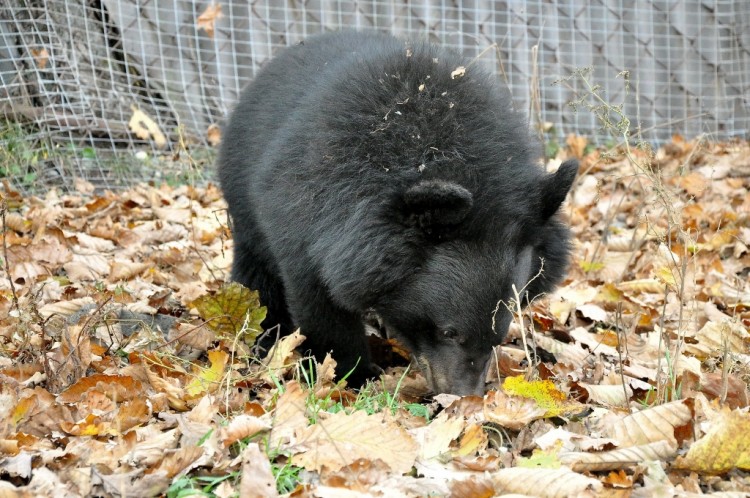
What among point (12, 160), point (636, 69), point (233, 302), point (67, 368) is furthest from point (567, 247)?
point (636, 69)

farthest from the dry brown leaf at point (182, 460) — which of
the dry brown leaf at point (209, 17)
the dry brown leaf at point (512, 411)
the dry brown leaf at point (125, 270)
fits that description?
the dry brown leaf at point (209, 17)

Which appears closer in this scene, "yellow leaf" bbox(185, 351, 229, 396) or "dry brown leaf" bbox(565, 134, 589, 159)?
"yellow leaf" bbox(185, 351, 229, 396)

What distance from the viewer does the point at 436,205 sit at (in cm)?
364

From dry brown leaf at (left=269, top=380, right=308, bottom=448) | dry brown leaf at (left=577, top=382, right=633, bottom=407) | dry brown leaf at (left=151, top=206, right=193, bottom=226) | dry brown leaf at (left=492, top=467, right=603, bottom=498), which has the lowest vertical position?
dry brown leaf at (left=151, top=206, right=193, bottom=226)

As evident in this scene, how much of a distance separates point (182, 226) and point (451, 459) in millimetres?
4678

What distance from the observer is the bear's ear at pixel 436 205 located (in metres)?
3.54

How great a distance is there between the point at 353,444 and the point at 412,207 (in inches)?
48.6

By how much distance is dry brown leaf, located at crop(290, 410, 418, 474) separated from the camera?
8.88ft

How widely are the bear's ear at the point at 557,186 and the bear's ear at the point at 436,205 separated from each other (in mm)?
513

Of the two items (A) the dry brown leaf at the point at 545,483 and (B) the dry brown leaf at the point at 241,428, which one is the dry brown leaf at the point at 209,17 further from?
(A) the dry brown leaf at the point at 545,483

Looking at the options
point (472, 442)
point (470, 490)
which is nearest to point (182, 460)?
point (470, 490)

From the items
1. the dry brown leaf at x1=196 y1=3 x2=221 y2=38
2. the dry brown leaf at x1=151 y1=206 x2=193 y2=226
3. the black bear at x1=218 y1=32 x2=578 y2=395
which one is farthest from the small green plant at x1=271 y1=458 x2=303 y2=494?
the dry brown leaf at x1=196 y1=3 x2=221 y2=38

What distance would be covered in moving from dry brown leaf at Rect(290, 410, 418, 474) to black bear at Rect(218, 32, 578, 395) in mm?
1088

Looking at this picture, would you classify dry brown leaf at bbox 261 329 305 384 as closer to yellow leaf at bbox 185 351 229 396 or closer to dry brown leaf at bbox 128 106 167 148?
yellow leaf at bbox 185 351 229 396
